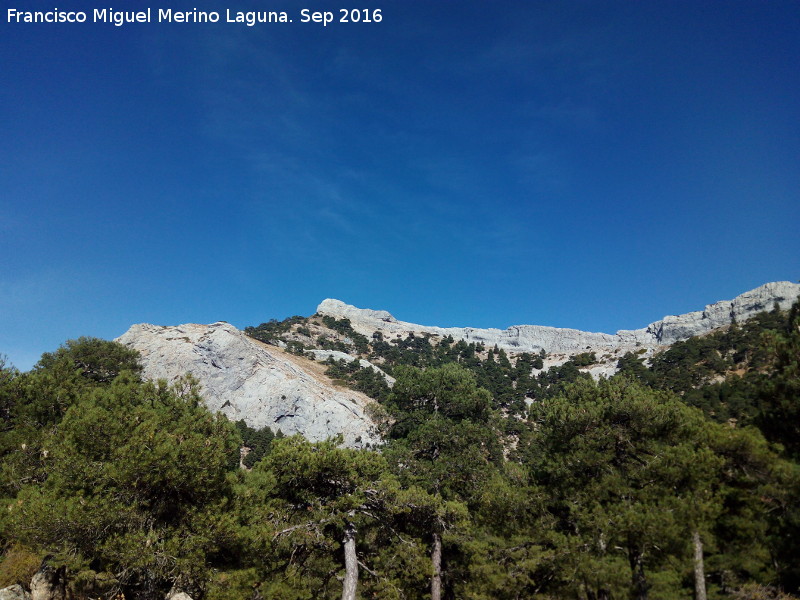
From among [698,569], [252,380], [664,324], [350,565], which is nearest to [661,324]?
[664,324]

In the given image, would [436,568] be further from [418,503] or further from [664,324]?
[664,324]

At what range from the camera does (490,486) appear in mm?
17812

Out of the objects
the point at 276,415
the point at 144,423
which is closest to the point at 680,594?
the point at 144,423

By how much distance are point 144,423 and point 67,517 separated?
2844mm

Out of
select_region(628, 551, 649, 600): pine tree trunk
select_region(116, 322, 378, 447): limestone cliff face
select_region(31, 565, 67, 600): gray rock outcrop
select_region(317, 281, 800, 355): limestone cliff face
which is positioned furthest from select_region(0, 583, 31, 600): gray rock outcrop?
select_region(317, 281, 800, 355): limestone cliff face

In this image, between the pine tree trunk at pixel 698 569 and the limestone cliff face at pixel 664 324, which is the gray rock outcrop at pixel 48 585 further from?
the limestone cliff face at pixel 664 324

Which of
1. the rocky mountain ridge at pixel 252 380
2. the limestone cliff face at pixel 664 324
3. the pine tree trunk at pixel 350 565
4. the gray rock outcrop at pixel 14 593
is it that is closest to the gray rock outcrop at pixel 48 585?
the gray rock outcrop at pixel 14 593

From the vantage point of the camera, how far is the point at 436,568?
17.3m

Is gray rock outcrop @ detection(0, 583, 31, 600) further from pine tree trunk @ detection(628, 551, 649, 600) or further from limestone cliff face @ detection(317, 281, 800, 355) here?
limestone cliff face @ detection(317, 281, 800, 355)

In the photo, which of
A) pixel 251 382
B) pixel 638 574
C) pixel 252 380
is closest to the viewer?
pixel 638 574

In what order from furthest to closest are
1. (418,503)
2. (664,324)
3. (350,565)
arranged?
1. (664,324)
2. (418,503)
3. (350,565)

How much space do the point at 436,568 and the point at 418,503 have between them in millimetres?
3797

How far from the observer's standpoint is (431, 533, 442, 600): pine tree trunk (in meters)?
17.0

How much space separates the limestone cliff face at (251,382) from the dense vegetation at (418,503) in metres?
48.4
